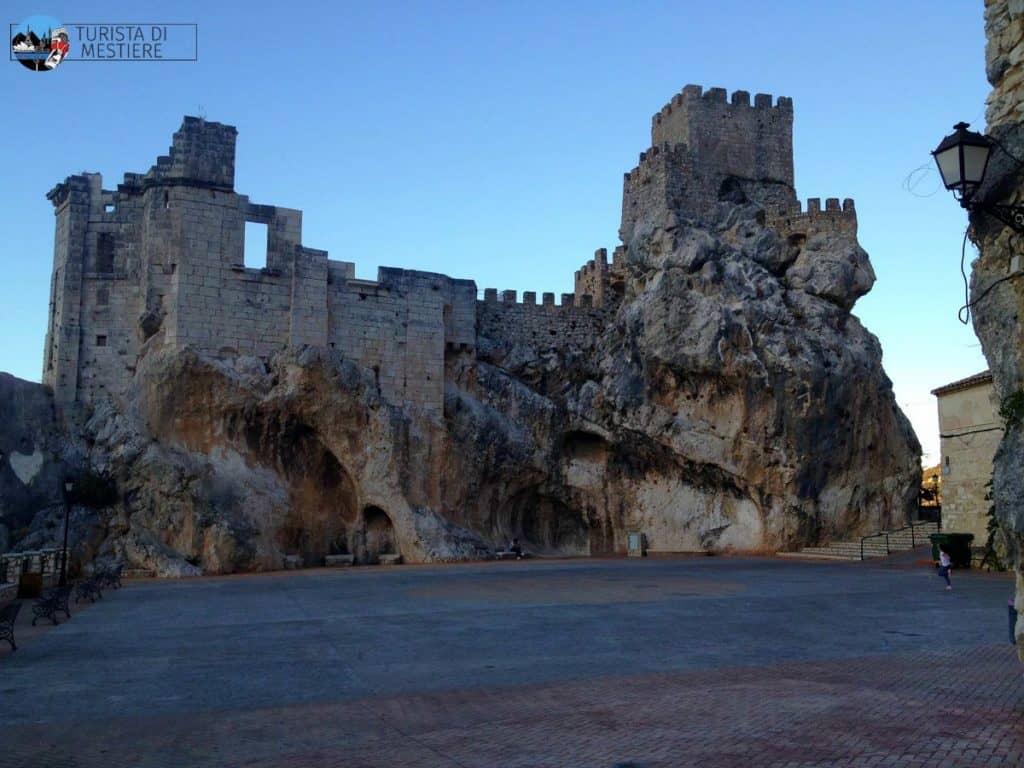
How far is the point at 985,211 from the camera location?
6738 mm

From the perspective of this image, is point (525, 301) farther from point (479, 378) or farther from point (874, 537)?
point (874, 537)

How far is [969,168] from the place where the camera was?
645 centimetres

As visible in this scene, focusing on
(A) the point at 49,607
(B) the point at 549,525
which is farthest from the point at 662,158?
(A) the point at 49,607

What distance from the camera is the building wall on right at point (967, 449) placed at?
82.6ft

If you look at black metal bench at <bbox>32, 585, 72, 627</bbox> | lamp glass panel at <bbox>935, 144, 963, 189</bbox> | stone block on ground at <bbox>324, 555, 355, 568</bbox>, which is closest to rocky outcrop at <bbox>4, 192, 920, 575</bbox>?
stone block on ground at <bbox>324, 555, 355, 568</bbox>

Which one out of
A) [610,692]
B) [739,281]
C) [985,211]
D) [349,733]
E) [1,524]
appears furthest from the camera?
[739,281]

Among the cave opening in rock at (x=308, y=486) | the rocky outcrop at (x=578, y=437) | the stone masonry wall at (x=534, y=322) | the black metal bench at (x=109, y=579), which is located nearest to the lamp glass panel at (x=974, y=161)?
the black metal bench at (x=109, y=579)

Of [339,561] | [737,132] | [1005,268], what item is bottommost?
[339,561]

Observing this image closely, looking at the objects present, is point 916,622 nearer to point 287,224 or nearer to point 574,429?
point 574,429

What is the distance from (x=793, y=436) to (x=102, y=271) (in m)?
24.0

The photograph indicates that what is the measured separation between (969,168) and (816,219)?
93.0ft

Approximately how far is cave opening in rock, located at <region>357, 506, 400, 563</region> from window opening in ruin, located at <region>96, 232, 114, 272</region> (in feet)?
39.0

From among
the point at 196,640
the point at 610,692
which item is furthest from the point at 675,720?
the point at 196,640

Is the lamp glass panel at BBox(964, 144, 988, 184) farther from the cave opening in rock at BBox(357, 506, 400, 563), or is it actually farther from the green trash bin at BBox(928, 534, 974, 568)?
the cave opening in rock at BBox(357, 506, 400, 563)
